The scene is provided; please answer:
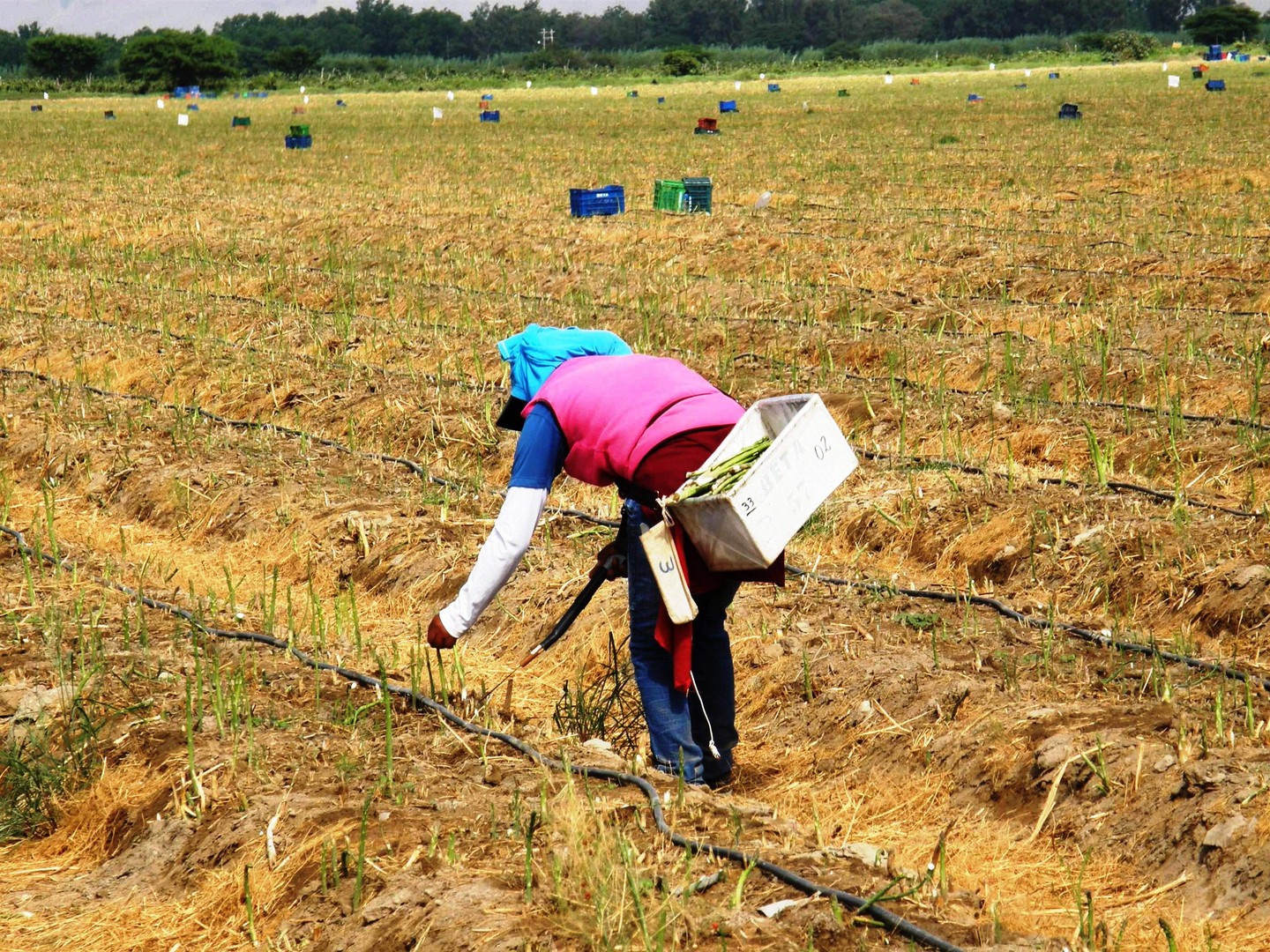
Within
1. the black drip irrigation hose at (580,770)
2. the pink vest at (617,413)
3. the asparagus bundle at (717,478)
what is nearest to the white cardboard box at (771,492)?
the asparagus bundle at (717,478)

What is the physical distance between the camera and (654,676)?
360 centimetres

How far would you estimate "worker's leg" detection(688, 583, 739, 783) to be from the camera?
12.0 ft

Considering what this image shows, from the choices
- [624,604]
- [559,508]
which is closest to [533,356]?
[624,604]

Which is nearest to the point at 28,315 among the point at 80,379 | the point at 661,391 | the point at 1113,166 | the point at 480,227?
Answer: the point at 80,379

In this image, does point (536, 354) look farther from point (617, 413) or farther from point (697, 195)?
point (697, 195)

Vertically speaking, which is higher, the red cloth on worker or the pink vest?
the pink vest

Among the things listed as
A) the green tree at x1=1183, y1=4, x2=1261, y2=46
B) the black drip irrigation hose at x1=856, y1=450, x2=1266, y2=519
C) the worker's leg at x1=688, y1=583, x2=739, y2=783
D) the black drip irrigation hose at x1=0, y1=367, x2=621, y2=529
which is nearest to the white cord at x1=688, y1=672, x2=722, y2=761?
the worker's leg at x1=688, y1=583, x2=739, y2=783

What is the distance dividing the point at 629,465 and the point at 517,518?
1.00 ft

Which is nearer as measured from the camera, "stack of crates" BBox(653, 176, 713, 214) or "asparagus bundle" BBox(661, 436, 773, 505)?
"asparagus bundle" BBox(661, 436, 773, 505)

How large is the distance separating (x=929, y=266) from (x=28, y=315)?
23.2 feet

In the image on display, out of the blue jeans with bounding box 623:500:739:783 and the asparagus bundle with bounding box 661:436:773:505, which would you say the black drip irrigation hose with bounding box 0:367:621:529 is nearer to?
the blue jeans with bounding box 623:500:739:783

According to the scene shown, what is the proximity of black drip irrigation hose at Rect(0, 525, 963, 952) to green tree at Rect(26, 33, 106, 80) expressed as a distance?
7726 cm

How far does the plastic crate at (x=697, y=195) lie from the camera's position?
48.8ft

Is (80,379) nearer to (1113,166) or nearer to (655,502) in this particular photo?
(655,502)
